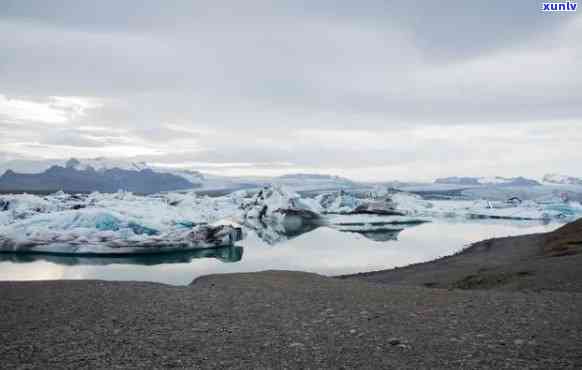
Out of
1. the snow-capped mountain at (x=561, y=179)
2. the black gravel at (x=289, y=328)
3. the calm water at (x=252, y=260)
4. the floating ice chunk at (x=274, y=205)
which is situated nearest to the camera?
the black gravel at (x=289, y=328)

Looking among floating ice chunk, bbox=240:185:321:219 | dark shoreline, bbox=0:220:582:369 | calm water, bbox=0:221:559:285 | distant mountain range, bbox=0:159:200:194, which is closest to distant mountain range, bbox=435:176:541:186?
distant mountain range, bbox=0:159:200:194

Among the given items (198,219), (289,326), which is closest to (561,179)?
(198,219)

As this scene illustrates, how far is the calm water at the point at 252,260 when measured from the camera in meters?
14.9

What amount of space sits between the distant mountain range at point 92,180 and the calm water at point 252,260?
445 feet

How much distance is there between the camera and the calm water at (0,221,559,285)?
14.9 meters

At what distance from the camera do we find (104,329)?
16.4 ft

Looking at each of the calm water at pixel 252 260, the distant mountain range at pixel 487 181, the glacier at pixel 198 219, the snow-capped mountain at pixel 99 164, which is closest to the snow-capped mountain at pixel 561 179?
the distant mountain range at pixel 487 181

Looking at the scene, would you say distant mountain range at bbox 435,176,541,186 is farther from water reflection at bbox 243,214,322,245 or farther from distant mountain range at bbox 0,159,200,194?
water reflection at bbox 243,214,322,245

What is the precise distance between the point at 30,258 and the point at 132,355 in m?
17.2

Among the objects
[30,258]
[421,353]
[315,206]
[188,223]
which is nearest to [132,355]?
[421,353]

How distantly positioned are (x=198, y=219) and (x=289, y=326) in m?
27.7

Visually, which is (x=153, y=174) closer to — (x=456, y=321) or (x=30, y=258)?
(x=30, y=258)

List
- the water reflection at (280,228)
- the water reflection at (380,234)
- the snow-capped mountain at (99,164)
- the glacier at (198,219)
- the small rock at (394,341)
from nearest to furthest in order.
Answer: the small rock at (394,341) → the glacier at (198,219) → the water reflection at (380,234) → the water reflection at (280,228) → the snow-capped mountain at (99,164)

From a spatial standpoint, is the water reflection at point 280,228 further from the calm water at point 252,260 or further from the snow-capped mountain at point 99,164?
the snow-capped mountain at point 99,164
